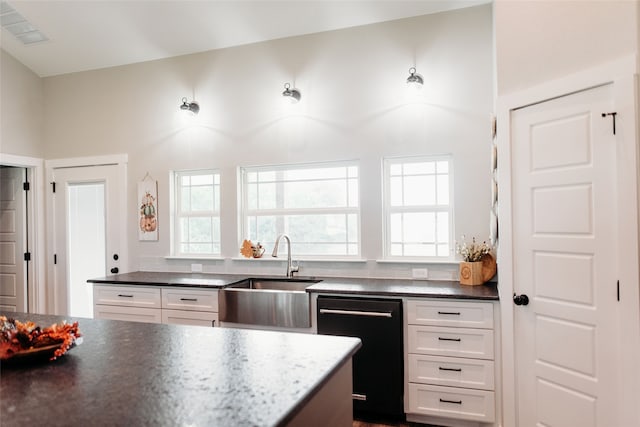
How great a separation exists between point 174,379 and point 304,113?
9.41 ft

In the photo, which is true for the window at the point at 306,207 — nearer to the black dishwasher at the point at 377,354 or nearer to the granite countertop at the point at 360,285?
the granite countertop at the point at 360,285

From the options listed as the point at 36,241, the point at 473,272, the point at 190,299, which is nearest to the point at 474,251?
the point at 473,272

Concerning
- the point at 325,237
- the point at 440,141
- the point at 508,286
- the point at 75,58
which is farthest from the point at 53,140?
the point at 508,286

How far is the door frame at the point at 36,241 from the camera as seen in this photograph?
4.47 m

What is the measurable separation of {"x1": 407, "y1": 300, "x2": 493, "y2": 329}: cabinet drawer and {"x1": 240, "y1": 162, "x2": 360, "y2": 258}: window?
3.11 feet

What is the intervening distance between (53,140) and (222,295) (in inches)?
119

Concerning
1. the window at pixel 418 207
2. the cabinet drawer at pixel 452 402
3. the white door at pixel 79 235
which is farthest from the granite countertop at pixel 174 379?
the white door at pixel 79 235

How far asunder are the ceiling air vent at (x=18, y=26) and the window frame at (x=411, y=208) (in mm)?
3581

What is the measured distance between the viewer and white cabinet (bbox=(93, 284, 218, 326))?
3230mm

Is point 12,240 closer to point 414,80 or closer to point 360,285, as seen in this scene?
point 360,285

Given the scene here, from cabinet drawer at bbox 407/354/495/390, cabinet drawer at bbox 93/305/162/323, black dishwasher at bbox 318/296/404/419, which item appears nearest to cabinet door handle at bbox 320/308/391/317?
black dishwasher at bbox 318/296/404/419

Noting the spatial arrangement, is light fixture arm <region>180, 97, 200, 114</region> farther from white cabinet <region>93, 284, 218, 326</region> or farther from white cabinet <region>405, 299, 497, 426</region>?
white cabinet <region>405, 299, 497, 426</region>

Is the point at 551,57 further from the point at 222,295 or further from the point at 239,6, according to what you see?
the point at 222,295

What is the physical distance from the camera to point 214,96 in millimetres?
3957
